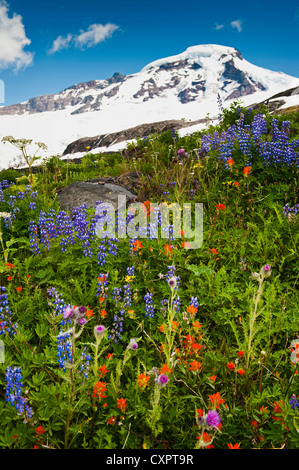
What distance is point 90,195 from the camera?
245 inches

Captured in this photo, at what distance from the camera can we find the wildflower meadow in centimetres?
216

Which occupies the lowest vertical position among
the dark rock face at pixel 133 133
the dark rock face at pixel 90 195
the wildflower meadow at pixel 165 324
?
the wildflower meadow at pixel 165 324

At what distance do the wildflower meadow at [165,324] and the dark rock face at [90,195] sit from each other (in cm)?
51

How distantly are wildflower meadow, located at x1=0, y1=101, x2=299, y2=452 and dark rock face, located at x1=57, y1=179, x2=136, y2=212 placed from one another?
0.51 m

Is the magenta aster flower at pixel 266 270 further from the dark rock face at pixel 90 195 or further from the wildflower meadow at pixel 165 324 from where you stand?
the dark rock face at pixel 90 195

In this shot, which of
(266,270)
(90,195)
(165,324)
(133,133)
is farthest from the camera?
(133,133)

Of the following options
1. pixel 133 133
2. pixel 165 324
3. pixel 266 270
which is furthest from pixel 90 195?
pixel 133 133

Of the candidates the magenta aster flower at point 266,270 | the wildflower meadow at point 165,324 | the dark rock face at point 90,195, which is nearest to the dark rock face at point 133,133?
the dark rock face at point 90,195

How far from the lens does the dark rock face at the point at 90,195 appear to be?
19.9ft

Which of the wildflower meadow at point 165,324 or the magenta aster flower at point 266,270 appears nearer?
the magenta aster flower at point 266,270

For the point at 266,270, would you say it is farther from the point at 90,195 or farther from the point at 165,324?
the point at 90,195

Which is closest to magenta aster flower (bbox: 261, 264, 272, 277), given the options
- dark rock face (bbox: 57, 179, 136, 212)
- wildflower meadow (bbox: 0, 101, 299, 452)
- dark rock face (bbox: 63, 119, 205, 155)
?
wildflower meadow (bbox: 0, 101, 299, 452)

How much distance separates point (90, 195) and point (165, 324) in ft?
13.9
